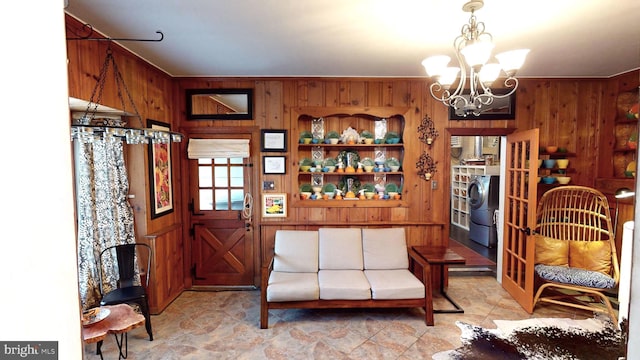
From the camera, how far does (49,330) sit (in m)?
0.42

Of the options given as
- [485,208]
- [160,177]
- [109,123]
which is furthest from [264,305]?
[485,208]

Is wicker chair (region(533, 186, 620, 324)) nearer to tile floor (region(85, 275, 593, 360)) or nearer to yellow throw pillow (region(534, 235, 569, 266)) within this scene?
yellow throw pillow (region(534, 235, 569, 266))

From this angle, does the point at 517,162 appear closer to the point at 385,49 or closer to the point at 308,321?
the point at 385,49

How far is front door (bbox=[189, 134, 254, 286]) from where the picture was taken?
3.95 meters

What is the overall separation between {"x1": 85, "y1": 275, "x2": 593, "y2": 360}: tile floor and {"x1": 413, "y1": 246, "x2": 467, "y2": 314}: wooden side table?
0.34 feet

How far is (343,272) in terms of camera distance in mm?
3359

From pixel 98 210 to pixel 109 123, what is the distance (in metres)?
0.82

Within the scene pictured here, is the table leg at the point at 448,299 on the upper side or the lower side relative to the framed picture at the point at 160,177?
lower

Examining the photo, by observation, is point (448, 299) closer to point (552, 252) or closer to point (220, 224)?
point (552, 252)

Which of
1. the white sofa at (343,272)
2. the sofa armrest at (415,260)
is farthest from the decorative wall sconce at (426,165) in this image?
the sofa armrest at (415,260)

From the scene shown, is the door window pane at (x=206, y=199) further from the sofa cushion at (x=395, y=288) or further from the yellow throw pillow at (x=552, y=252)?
the yellow throw pillow at (x=552, y=252)

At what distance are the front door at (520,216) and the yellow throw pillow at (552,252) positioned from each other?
0.19 m

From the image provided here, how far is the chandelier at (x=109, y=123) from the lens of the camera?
5.65 ft

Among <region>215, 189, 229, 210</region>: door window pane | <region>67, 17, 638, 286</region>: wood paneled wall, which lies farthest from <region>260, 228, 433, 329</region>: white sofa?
<region>215, 189, 229, 210</region>: door window pane
